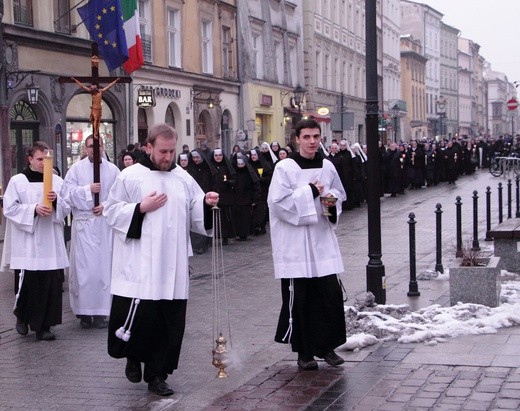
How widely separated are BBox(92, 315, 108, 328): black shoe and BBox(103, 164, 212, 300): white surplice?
2910mm

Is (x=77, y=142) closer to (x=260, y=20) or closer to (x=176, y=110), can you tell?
(x=176, y=110)

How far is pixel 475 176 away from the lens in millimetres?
44250

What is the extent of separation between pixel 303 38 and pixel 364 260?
33.3 m

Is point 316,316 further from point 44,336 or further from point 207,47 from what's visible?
Answer: point 207,47

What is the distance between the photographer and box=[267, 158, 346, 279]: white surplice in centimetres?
788

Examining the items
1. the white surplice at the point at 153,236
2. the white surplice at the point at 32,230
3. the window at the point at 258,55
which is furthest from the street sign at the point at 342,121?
the white surplice at the point at 153,236

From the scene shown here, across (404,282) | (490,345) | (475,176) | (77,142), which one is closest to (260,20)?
(475,176)

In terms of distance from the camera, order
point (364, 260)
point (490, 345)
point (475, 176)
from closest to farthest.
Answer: point (490, 345) → point (364, 260) → point (475, 176)

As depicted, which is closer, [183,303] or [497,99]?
[183,303]

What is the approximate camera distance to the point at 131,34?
25.7 metres

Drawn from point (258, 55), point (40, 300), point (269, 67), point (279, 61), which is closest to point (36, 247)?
point (40, 300)

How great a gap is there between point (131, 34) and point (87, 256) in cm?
1610

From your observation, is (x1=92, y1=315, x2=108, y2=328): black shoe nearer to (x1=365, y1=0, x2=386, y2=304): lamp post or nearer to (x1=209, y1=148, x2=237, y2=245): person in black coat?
(x1=365, y1=0, x2=386, y2=304): lamp post

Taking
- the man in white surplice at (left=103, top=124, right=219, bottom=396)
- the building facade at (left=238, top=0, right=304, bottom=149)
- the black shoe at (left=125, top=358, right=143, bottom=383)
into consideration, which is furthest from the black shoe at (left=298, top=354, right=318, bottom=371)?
the building facade at (left=238, top=0, right=304, bottom=149)
